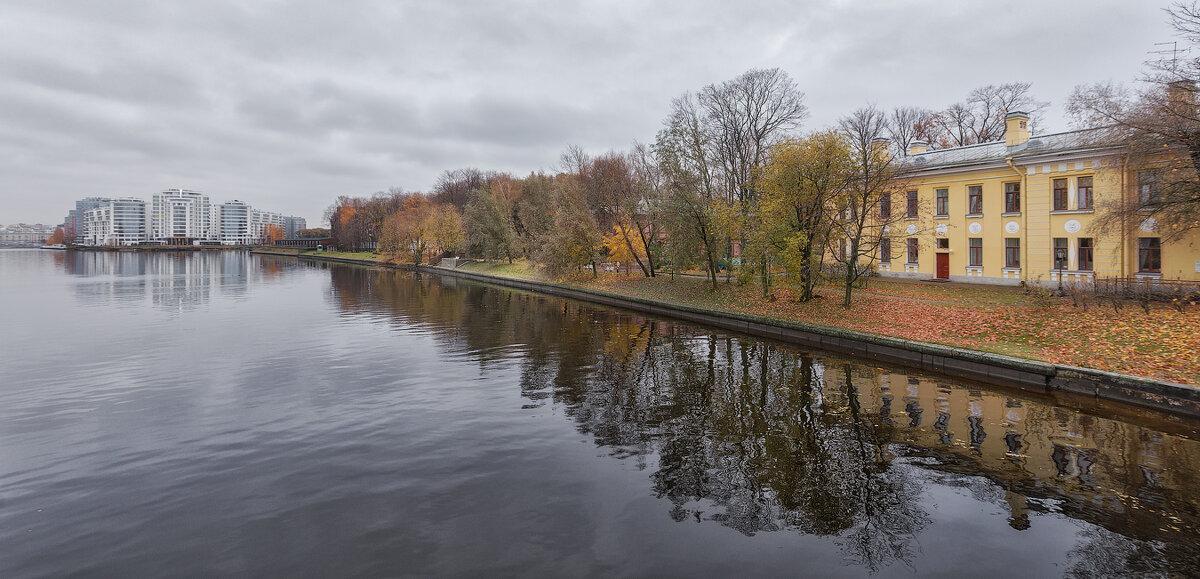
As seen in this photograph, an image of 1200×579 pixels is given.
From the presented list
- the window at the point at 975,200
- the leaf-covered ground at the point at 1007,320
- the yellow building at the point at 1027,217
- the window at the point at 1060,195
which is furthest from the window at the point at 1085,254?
the window at the point at 975,200

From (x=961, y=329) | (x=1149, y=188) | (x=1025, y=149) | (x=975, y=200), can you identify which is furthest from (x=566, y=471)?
(x=1025, y=149)

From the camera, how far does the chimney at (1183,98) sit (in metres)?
18.1

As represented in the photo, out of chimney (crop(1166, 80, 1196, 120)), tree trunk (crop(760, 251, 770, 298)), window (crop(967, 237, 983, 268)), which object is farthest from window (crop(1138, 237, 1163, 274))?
tree trunk (crop(760, 251, 770, 298))

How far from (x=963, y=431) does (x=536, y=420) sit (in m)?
8.73

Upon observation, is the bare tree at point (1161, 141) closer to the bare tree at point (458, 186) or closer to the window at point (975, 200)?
the window at point (975, 200)

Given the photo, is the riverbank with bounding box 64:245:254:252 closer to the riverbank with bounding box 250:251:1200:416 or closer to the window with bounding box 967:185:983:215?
the riverbank with bounding box 250:251:1200:416

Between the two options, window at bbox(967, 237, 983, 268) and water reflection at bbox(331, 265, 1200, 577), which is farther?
window at bbox(967, 237, 983, 268)

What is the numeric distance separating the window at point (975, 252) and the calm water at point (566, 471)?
Result: 20.5 m

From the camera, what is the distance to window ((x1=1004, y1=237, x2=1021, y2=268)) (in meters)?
30.6

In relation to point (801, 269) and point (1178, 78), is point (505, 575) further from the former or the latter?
point (1178, 78)

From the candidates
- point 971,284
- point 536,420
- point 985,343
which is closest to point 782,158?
point 985,343

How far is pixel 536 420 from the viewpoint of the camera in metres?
12.1

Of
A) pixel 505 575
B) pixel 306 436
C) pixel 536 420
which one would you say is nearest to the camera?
pixel 505 575

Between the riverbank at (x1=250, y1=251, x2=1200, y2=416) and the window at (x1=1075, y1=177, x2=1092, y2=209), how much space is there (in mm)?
5432
